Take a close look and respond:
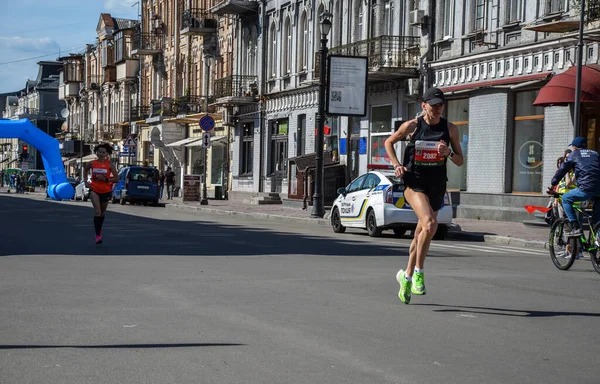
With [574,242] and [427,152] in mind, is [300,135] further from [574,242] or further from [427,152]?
[427,152]

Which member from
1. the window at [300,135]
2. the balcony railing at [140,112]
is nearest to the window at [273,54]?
the window at [300,135]

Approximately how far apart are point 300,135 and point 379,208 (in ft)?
75.9

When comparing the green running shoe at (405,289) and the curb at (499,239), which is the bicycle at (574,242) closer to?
the green running shoe at (405,289)

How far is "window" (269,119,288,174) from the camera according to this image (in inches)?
1842

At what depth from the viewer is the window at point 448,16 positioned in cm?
3266

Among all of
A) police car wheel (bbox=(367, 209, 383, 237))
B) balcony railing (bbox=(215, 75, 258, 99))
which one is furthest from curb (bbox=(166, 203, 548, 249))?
balcony railing (bbox=(215, 75, 258, 99))

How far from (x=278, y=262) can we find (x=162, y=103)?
5100 cm

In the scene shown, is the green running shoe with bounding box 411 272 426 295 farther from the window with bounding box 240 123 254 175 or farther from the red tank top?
the window with bounding box 240 123 254 175

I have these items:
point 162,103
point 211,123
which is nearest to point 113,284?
point 211,123

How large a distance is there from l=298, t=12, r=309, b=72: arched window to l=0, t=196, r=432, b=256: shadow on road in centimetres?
2092

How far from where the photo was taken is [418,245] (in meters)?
9.58

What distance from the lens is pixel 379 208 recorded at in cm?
2191

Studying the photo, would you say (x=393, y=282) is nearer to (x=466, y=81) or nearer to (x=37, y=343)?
(x=37, y=343)

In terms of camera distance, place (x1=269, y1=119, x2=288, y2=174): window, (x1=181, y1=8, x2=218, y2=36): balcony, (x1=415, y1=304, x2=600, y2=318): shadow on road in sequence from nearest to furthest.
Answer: (x1=415, y1=304, x2=600, y2=318): shadow on road → (x1=269, y1=119, x2=288, y2=174): window → (x1=181, y1=8, x2=218, y2=36): balcony
